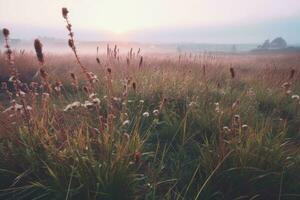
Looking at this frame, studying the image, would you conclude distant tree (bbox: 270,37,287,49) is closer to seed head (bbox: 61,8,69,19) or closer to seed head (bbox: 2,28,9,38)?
seed head (bbox: 61,8,69,19)

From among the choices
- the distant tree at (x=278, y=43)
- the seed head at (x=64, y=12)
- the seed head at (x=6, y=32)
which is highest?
the seed head at (x=64, y=12)

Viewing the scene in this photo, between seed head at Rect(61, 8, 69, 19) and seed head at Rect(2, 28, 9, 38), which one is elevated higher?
seed head at Rect(61, 8, 69, 19)

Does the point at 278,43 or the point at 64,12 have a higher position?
the point at 64,12

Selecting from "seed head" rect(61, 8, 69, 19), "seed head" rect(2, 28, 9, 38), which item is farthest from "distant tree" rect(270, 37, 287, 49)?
"seed head" rect(2, 28, 9, 38)

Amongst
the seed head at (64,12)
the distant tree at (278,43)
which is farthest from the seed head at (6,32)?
the distant tree at (278,43)

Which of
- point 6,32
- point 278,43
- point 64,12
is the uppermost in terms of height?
point 64,12

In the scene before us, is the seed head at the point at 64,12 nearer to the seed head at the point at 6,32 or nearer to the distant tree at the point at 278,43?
the seed head at the point at 6,32

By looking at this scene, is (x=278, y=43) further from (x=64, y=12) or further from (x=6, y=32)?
(x=6, y=32)

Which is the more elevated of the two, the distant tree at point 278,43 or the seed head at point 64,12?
the seed head at point 64,12

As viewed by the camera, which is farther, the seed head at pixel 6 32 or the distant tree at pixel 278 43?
the distant tree at pixel 278 43

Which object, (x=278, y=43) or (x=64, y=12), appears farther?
(x=278, y=43)

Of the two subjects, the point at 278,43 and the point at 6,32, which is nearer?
the point at 6,32

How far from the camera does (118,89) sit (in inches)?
248

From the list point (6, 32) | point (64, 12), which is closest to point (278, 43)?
point (64, 12)
